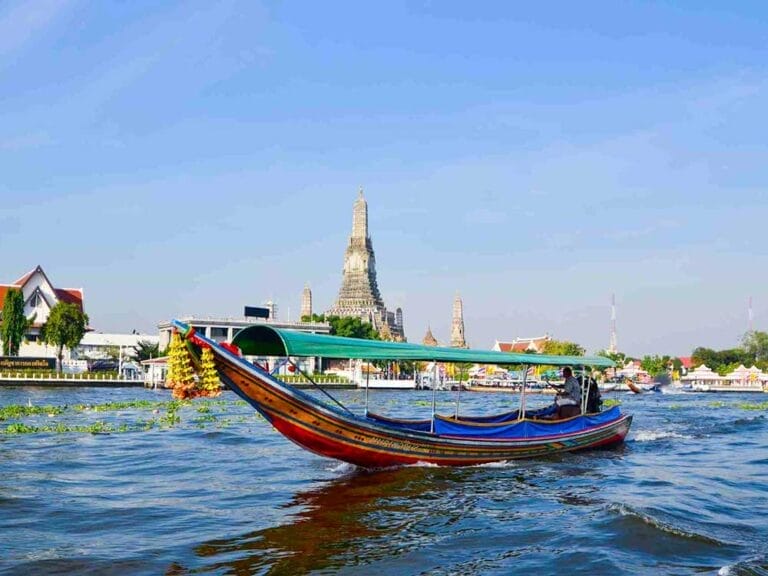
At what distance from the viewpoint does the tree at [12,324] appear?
Answer: 56875 mm

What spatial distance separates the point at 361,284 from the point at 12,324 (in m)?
68.3

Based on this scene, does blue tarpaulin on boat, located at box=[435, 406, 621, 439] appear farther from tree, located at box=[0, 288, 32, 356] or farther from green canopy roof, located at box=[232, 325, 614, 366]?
tree, located at box=[0, 288, 32, 356]

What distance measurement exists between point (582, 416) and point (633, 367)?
81004mm

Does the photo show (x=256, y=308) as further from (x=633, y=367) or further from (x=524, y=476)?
(x=524, y=476)

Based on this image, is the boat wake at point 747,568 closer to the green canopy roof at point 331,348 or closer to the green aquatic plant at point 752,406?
the green canopy roof at point 331,348

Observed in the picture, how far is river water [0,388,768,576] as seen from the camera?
8.14 metres

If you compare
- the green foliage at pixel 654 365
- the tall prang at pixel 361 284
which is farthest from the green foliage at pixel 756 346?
the tall prang at pixel 361 284

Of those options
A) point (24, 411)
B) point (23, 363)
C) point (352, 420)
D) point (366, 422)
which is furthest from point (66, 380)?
point (352, 420)

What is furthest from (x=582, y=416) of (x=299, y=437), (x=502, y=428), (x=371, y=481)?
(x=299, y=437)

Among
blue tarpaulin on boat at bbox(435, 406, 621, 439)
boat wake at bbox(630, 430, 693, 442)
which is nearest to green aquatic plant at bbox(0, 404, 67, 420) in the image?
blue tarpaulin on boat at bbox(435, 406, 621, 439)

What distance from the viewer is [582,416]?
16.8m

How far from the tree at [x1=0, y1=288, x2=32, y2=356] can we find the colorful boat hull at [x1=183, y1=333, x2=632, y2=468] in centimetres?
5196

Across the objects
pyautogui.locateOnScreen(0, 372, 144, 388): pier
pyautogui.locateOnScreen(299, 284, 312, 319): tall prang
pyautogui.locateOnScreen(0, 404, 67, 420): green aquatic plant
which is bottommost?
pyautogui.locateOnScreen(0, 404, 67, 420): green aquatic plant

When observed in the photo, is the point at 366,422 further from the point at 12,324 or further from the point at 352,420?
the point at 12,324
